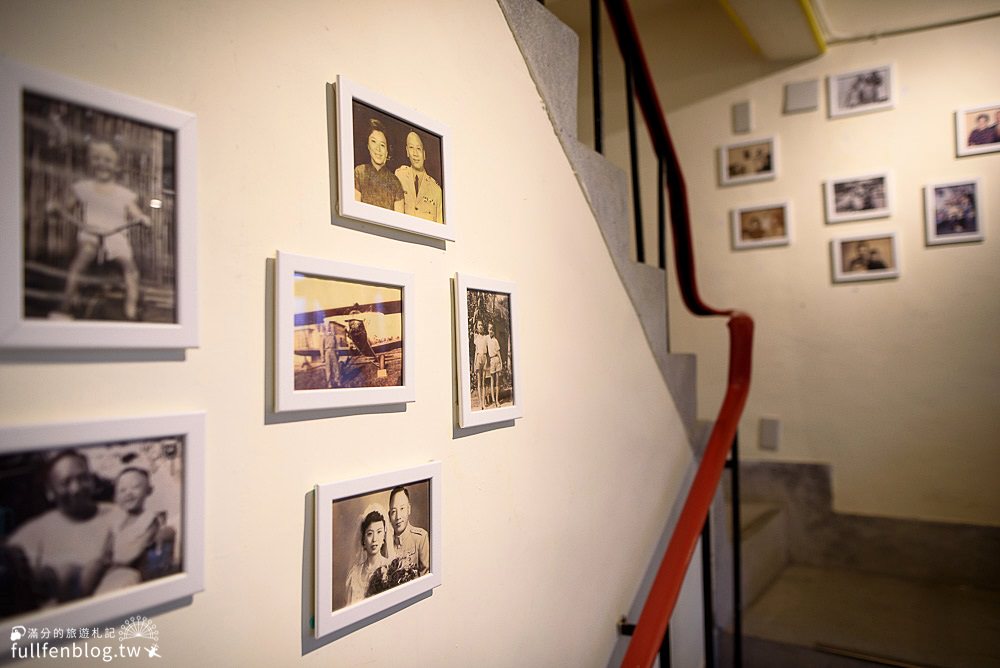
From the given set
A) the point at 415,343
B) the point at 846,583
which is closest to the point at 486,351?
the point at 415,343

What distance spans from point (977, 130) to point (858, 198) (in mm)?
→ 549

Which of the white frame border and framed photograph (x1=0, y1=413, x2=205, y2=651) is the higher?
the white frame border

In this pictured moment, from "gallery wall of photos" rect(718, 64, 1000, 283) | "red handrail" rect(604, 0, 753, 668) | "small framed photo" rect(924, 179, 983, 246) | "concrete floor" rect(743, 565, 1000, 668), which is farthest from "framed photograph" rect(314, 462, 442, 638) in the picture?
"small framed photo" rect(924, 179, 983, 246)

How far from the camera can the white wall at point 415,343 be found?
2.21 ft

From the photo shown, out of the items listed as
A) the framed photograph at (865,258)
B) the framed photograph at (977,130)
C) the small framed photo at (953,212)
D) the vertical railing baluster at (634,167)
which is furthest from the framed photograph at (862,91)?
the vertical railing baluster at (634,167)

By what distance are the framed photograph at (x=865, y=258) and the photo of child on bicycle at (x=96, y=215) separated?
3.28 m

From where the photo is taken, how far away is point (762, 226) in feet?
11.2

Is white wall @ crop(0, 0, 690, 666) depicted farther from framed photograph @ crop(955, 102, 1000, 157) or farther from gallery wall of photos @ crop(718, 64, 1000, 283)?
framed photograph @ crop(955, 102, 1000, 157)

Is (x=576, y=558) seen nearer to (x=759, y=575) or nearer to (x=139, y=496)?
(x=139, y=496)

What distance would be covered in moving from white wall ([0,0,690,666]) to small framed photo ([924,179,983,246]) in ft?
7.53

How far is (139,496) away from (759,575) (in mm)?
2818

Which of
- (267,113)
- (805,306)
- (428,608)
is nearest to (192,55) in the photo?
(267,113)

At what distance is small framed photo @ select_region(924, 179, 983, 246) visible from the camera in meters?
2.99

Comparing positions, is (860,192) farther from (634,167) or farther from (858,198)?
Result: (634,167)
